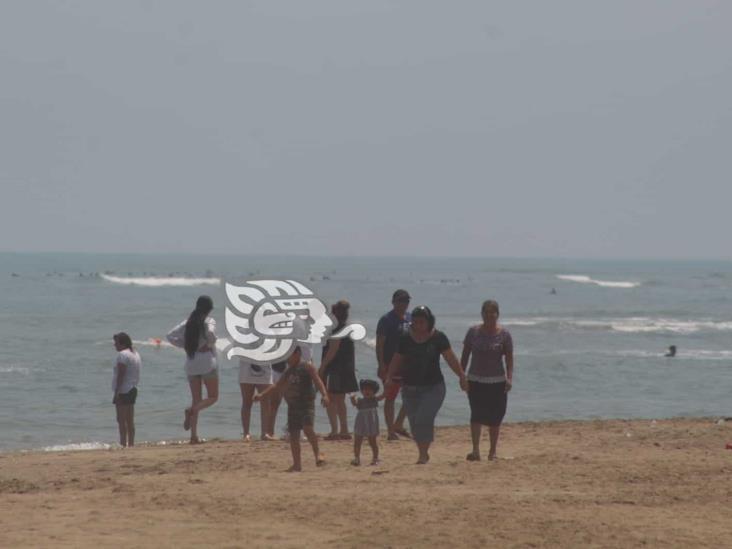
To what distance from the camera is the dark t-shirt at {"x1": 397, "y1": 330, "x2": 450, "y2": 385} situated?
10.9 meters

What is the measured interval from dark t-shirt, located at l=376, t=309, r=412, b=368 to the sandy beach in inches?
39.0

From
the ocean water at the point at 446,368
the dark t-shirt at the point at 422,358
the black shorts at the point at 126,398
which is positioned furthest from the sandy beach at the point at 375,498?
the ocean water at the point at 446,368

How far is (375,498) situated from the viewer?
30.5ft

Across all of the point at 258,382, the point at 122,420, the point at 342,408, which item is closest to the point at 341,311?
the point at 342,408

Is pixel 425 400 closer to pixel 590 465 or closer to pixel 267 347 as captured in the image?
pixel 590 465

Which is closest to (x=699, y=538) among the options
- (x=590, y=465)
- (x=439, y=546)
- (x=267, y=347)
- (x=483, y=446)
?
(x=439, y=546)

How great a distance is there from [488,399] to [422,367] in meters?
0.72

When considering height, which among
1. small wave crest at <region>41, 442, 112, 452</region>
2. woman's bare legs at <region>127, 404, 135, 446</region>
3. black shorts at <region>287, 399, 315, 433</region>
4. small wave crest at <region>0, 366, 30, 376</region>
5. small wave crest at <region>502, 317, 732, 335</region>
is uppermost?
black shorts at <region>287, 399, 315, 433</region>

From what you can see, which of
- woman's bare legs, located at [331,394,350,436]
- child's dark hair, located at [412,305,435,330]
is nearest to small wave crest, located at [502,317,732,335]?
woman's bare legs, located at [331,394,350,436]

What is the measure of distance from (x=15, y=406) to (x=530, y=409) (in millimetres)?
8224

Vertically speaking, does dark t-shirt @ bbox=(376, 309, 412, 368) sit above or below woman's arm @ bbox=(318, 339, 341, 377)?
above

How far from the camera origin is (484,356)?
11094 millimetres

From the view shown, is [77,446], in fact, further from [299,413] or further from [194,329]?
[299,413]

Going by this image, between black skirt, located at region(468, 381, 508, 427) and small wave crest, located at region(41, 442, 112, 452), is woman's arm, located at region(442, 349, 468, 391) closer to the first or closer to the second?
black skirt, located at region(468, 381, 508, 427)
